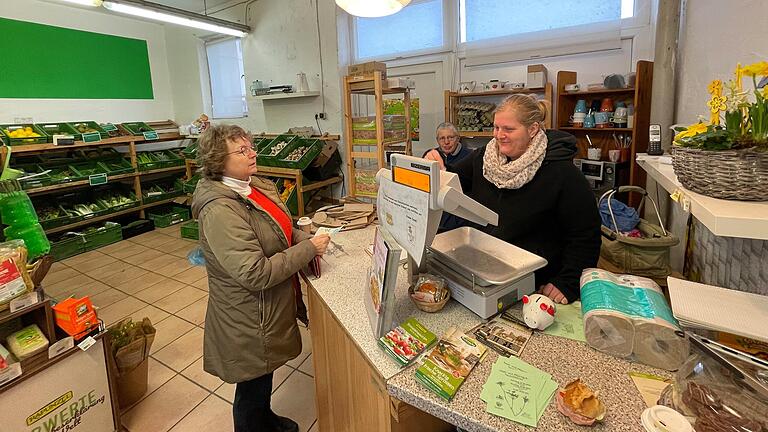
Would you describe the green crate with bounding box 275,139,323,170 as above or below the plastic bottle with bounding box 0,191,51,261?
above

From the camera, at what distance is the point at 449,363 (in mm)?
1120

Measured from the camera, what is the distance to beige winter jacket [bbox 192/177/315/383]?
1576mm

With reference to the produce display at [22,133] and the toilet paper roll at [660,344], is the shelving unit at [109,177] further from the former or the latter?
the toilet paper roll at [660,344]

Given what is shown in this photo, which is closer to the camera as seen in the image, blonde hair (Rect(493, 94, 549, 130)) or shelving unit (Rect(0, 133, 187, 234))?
blonde hair (Rect(493, 94, 549, 130))

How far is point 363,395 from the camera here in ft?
4.62

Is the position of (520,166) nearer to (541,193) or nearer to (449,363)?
(541,193)

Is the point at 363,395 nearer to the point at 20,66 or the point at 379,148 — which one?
the point at 379,148

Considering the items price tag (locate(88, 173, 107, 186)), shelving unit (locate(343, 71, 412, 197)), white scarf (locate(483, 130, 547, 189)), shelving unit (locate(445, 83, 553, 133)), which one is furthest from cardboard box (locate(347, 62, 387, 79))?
price tag (locate(88, 173, 107, 186))

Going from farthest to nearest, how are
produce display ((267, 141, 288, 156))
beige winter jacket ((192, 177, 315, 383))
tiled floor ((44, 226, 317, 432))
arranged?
produce display ((267, 141, 288, 156)) → tiled floor ((44, 226, 317, 432)) → beige winter jacket ((192, 177, 315, 383))

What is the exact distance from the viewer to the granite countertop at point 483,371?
945 millimetres

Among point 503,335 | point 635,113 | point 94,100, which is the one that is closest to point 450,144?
point 635,113

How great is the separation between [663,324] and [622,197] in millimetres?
3212

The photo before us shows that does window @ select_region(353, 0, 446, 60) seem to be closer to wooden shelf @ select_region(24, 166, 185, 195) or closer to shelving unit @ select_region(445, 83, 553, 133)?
shelving unit @ select_region(445, 83, 553, 133)

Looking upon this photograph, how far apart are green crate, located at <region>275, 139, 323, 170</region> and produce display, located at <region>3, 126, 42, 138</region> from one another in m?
2.78
